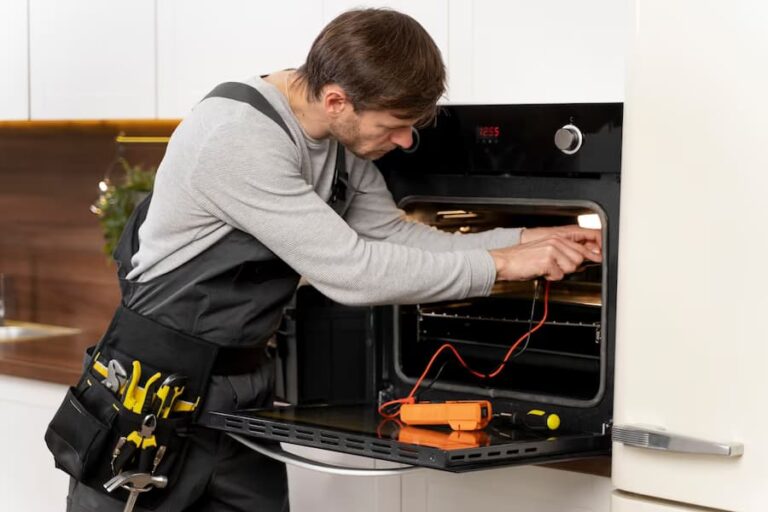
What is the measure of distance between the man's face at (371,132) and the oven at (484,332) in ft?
0.41

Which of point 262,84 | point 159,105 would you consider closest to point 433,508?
point 262,84

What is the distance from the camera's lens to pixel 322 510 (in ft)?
7.06

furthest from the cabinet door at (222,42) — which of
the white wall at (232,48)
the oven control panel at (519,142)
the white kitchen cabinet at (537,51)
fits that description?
the oven control panel at (519,142)

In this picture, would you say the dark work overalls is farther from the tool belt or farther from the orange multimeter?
the orange multimeter

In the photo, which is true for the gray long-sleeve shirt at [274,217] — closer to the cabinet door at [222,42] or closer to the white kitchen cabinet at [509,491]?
the white kitchen cabinet at [509,491]

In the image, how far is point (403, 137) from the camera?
67.5 inches

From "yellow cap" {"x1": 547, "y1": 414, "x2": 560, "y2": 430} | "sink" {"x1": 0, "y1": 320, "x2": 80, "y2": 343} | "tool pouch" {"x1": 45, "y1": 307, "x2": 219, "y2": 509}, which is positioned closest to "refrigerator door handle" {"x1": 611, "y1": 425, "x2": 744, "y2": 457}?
"yellow cap" {"x1": 547, "y1": 414, "x2": 560, "y2": 430}

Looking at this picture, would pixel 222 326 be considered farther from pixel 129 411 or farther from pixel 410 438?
pixel 410 438

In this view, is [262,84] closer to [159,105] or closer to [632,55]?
[632,55]

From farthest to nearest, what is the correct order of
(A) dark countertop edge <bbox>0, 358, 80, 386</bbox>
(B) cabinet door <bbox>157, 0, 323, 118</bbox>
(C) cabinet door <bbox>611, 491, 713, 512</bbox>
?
(A) dark countertop edge <bbox>0, 358, 80, 386</bbox> → (B) cabinet door <bbox>157, 0, 323, 118</bbox> → (C) cabinet door <bbox>611, 491, 713, 512</bbox>

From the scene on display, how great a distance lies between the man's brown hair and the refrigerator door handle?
1.70 ft

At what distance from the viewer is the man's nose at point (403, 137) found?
170 centimetres

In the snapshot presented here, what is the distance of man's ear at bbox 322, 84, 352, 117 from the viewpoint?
1644 mm

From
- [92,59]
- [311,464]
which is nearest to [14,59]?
[92,59]
